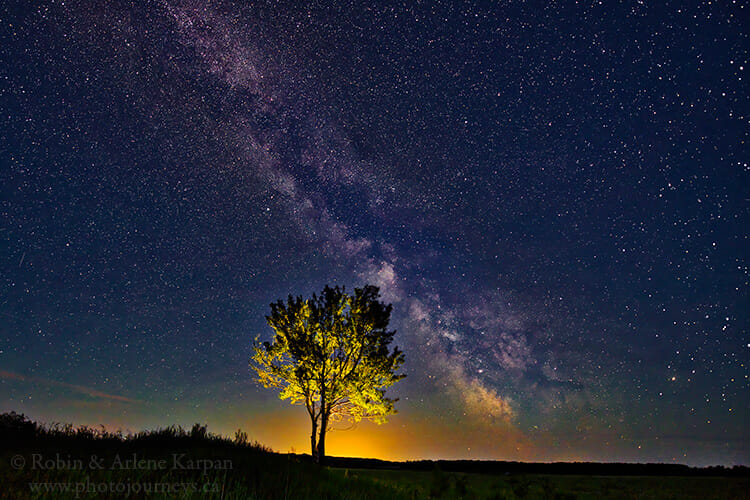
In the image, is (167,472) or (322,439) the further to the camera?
(322,439)

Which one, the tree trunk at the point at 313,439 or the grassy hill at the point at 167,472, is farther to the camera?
the tree trunk at the point at 313,439

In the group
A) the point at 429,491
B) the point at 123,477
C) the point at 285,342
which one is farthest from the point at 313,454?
the point at 123,477

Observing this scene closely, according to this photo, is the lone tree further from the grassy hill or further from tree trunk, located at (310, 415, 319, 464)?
the grassy hill

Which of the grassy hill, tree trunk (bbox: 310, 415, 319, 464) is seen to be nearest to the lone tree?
tree trunk (bbox: 310, 415, 319, 464)

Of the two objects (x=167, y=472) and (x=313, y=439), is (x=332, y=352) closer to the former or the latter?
(x=313, y=439)

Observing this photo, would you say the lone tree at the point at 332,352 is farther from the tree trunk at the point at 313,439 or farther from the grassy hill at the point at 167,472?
the grassy hill at the point at 167,472

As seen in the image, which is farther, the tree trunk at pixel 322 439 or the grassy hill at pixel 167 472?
the tree trunk at pixel 322 439

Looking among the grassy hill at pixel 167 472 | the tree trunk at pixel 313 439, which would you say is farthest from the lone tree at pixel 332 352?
the grassy hill at pixel 167 472

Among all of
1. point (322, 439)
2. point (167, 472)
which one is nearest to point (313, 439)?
point (322, 439)

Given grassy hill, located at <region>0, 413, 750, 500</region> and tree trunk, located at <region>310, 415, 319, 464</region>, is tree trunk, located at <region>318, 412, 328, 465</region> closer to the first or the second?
tree trunk, located at <region>310, 415, 319, 464</region>

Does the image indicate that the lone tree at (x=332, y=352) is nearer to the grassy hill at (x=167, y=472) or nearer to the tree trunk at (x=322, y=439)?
the tree trunk at (x=322, y=439)

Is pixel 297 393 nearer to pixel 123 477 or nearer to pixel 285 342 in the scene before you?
pixel 285 342

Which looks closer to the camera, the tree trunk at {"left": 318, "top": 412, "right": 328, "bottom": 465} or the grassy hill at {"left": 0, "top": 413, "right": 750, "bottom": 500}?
the grassy hill at {"left": 0, "top": 413, "right": 750, "bottom": 500}

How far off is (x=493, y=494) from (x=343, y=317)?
18671mm
